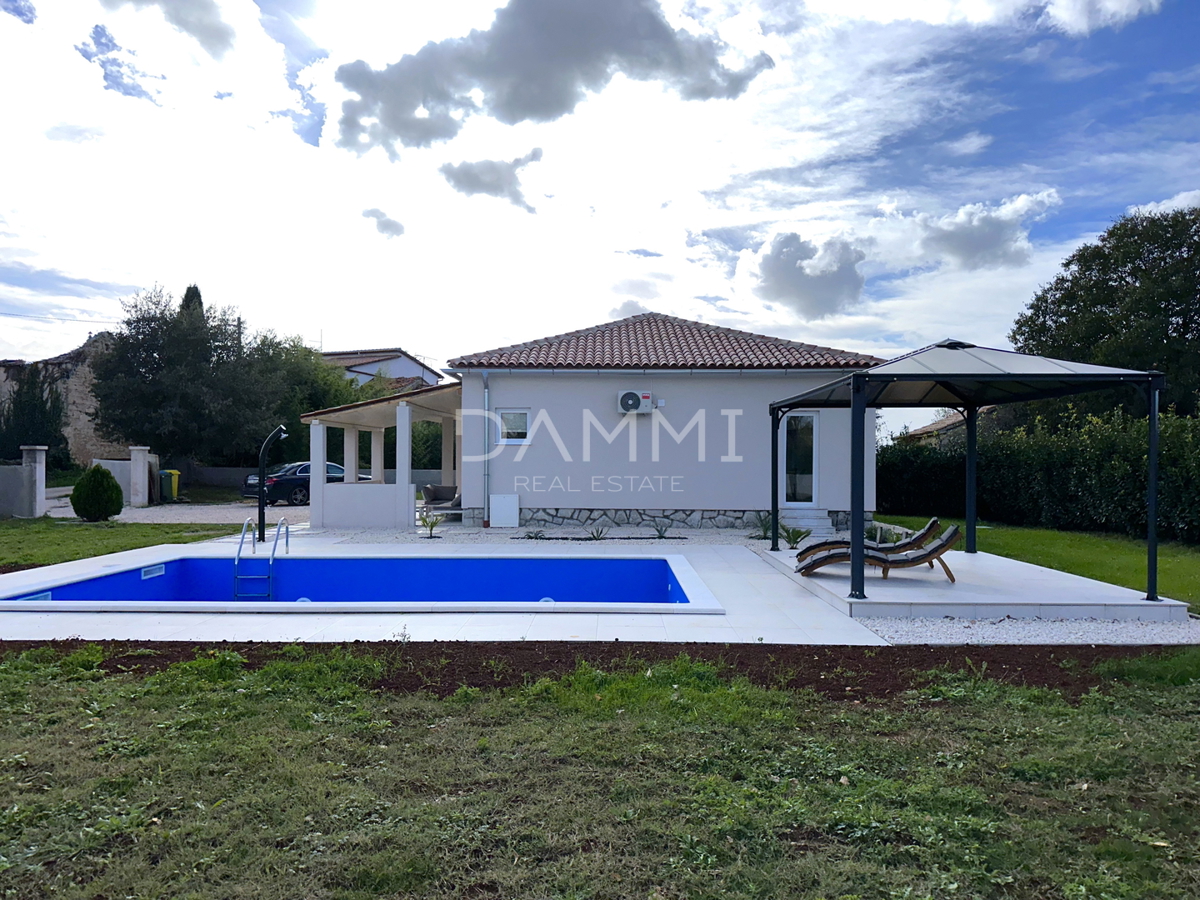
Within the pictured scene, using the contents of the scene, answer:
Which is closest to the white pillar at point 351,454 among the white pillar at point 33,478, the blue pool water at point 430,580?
the white pillar at point 33,478

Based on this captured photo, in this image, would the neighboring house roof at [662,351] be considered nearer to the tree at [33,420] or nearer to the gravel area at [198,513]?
the gravel area at [198,513]

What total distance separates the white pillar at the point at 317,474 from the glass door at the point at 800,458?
10042mm

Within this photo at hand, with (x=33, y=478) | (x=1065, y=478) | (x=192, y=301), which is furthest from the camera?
(x=192, y=301)

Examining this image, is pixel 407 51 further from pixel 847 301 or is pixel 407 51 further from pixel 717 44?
pixel 847 301

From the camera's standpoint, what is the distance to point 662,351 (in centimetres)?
1700

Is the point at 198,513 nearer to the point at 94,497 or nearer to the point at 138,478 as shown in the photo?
the point at 94,497

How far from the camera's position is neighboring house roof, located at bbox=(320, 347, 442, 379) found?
45188mm

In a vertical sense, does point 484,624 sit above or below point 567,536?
below

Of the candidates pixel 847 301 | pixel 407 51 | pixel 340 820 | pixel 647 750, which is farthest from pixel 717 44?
pixel 340 820

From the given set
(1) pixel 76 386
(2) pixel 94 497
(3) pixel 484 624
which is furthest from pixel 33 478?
(3) pixel 484 624

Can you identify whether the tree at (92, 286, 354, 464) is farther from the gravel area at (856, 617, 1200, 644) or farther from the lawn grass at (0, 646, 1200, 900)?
the gravel area at (856, 617, 1200, 644)

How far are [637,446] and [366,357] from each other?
126 feet

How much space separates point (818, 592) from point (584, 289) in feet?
36.4

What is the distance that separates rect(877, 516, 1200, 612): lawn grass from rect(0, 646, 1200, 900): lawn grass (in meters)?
5.50
